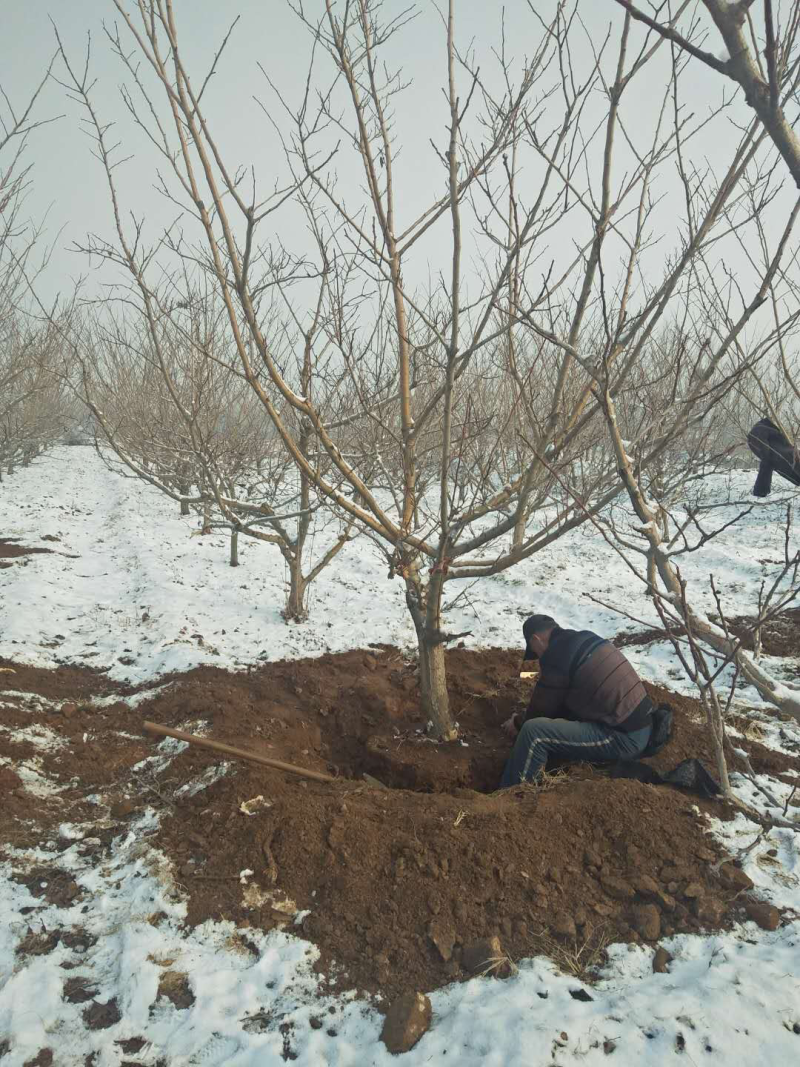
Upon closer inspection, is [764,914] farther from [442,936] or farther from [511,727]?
[511,727]

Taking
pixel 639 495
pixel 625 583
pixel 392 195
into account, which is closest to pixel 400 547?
pixel 639 495

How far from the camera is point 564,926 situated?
230 centimetres

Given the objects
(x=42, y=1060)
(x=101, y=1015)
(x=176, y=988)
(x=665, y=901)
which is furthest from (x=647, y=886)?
(x=42, y=1060)

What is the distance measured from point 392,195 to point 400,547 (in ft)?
5.52

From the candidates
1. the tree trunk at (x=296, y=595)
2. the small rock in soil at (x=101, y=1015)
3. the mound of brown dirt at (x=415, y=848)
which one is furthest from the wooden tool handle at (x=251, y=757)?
the tree trunk at (x=296, y=595)

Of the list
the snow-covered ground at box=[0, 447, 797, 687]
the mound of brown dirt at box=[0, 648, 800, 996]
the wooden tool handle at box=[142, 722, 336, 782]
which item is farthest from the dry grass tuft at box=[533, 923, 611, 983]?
the snow-covered ground at box=[0, 447, 797, 687]

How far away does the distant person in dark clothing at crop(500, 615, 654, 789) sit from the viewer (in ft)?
10.8

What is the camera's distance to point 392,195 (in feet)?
9.77

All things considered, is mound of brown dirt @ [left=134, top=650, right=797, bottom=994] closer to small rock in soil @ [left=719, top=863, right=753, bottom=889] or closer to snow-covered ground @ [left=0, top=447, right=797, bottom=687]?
small rock in soil @ [left=719, top=863, right=753, bottom=889]

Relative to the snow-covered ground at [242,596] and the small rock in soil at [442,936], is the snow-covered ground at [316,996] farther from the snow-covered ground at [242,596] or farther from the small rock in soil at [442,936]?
the snow-covered ground at [242,596]

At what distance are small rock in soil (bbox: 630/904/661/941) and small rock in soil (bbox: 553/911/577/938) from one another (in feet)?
0.77

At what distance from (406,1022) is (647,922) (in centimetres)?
97

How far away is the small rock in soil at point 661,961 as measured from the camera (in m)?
2.17

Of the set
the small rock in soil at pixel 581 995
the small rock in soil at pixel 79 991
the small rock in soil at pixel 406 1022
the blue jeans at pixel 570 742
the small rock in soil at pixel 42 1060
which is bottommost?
the small rock in soil at pixel 42 1060
